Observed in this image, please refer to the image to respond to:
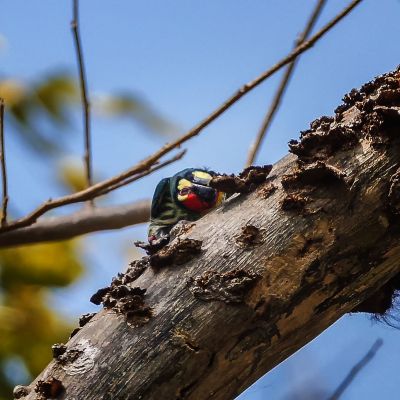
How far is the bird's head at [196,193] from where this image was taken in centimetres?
291

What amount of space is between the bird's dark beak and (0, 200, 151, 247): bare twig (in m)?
0.72

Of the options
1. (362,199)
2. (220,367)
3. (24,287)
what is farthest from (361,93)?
(24,287)

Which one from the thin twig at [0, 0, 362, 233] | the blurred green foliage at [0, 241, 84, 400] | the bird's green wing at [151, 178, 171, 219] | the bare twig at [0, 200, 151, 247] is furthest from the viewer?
the blurred green foliage at [0, 241, 84, 400]

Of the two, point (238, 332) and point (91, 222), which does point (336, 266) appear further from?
point (91, 222)

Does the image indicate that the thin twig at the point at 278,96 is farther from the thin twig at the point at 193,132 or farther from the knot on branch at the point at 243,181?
the knot on branch at the point at 243,181

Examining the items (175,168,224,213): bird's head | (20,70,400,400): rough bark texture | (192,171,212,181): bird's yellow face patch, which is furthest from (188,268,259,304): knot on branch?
(192,171,212,181): bird's yellow face patch

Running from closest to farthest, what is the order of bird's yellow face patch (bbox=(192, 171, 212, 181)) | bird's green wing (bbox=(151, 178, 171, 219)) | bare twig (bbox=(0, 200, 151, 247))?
bird's yellow face patch (bbox=(192, 171, 212, 181))
bird's green wing (bbox=(151, 178, 171, 219))
bare twig (bbox=(0, 200, 151, 247))

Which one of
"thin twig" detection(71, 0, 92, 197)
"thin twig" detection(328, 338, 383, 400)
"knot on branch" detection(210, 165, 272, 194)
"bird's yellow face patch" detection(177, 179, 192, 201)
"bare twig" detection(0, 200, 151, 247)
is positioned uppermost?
"thin twig" detection(71, 0, 92, 197)

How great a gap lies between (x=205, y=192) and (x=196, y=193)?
0.04 m

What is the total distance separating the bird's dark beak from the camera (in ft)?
9.55

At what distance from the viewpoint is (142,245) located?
1859mm

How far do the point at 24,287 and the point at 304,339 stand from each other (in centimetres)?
319

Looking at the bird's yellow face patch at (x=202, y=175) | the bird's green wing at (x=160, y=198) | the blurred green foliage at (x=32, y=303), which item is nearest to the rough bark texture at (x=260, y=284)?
the bird's yellow face patch at (x=202, y=175)

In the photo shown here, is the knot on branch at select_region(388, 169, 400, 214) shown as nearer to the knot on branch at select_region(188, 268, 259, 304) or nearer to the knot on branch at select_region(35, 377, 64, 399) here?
the knot on branch at select_region(188, 268, 259, 304)
